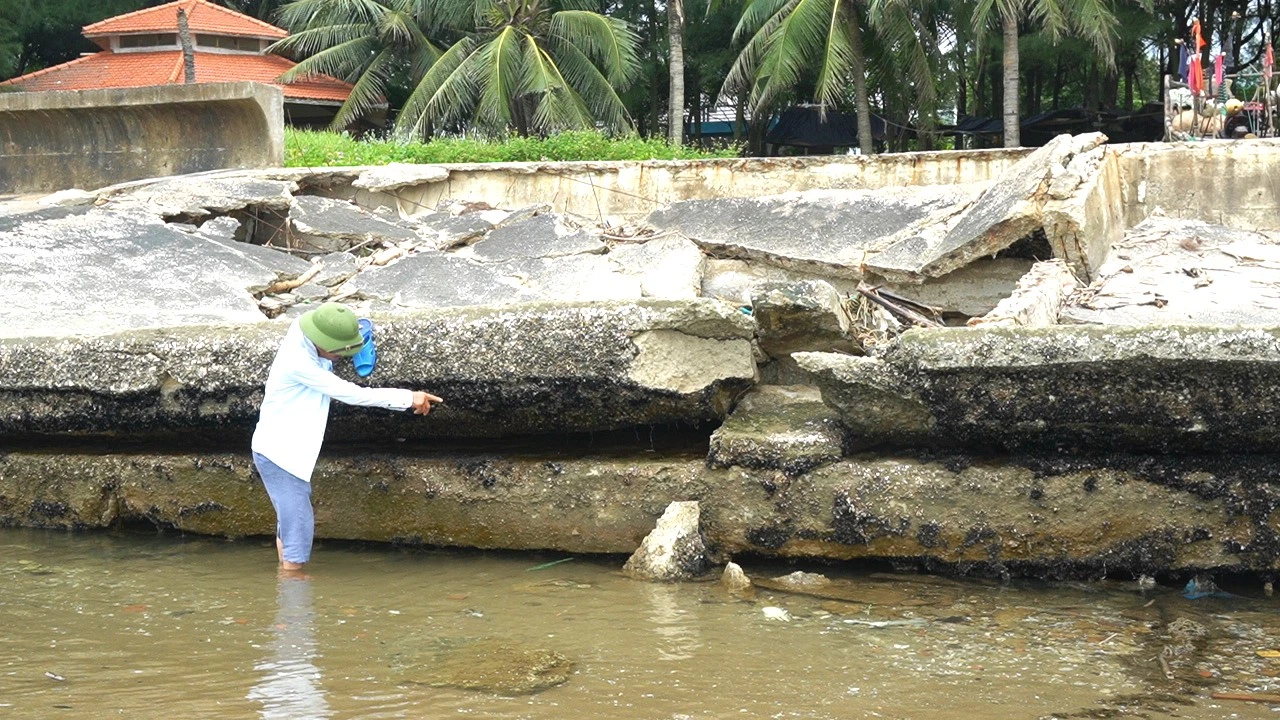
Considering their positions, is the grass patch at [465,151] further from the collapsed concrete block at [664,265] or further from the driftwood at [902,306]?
the driftwood at [902,306]

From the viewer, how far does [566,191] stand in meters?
10.3

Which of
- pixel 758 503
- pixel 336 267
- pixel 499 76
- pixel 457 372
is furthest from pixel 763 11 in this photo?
pixel 758 503

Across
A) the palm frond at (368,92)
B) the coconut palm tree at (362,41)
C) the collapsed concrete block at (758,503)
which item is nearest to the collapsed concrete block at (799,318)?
the collapsed concrete block at (758,503)

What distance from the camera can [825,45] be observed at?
68.3 ft

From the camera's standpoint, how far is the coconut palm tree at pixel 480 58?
21266 millimetres

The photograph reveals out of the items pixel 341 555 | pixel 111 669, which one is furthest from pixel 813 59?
pixel 111 669

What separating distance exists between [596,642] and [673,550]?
0.85m

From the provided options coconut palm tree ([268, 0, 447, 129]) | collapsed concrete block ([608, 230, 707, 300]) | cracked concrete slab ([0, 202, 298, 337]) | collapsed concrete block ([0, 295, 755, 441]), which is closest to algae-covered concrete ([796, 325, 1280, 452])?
collapsed concrete block ([0, 295, 755, 441])

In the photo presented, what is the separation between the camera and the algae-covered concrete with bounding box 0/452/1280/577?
4.95 m

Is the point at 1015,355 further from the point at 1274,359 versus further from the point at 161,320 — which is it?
the point at 161,320

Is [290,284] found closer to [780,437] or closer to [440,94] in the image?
[780,437]

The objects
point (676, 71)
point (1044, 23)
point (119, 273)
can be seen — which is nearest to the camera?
point (119, 273)

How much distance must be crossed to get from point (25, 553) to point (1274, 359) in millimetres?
5178

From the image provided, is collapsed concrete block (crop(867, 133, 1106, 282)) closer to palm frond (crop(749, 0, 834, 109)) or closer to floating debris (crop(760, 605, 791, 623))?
floating debris (crop(760, 605, 791, 623))
